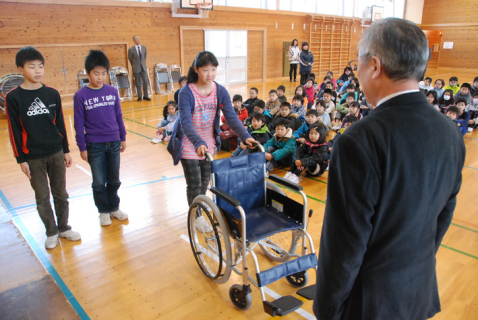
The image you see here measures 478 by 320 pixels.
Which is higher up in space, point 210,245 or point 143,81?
point 143,81

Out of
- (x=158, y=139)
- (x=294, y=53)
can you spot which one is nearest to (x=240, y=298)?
(x=158, y=139)

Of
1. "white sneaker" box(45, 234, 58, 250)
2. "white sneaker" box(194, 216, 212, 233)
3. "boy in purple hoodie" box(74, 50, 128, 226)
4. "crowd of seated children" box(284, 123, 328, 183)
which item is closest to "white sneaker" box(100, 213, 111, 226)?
"boy in purple hoodie" box(74, 50, 128, 226)

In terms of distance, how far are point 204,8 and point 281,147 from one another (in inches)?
296

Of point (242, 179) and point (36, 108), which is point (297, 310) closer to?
point (242, 179)

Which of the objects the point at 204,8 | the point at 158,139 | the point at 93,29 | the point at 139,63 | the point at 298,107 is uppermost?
the point at 204,8

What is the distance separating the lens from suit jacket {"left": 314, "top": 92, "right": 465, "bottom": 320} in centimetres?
83

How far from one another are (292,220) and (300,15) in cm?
1324

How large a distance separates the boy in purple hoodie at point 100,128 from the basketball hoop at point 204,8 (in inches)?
329

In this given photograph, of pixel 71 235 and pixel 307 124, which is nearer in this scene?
pixel 71 235

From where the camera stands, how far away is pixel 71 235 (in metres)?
2.77

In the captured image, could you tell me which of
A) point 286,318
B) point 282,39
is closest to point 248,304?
point 286,318

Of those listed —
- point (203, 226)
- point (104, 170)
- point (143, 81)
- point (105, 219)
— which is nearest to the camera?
point (203, 226)

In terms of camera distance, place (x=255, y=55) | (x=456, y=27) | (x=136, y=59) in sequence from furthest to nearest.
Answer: (x=456, y=27) → (x=255, y=55) → (x=136, y=59)

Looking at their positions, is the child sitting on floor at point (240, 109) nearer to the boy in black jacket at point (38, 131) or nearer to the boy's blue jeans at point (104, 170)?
the boy's blue jeans at point (104, 170)
